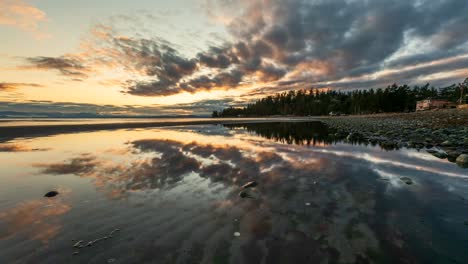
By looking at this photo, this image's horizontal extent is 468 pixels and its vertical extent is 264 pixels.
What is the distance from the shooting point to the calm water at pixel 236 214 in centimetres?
264

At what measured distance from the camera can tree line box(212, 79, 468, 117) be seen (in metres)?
82.9

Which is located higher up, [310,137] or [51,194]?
[310,137]

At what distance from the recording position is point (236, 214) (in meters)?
3.78

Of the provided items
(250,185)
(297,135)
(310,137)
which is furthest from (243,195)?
(297,135)

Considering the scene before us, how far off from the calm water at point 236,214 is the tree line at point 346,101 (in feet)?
268

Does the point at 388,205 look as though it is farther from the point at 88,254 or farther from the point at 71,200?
the point at 71,200

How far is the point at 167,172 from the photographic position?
683 cm

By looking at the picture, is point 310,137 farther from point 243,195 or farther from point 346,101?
point 346,101

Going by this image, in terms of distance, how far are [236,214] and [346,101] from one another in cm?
12762

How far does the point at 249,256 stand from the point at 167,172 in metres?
4.99

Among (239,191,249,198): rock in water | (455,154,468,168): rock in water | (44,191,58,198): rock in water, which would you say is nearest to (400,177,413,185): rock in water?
(455,154,468,168): rock in water

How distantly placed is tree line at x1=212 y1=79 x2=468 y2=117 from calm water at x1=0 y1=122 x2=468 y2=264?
81767 millimetres

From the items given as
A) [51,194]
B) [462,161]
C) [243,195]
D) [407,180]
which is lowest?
[51,194]

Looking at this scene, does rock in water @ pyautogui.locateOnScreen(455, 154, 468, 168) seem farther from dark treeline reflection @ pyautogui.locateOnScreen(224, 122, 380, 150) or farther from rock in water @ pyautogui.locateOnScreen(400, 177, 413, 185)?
dark treeline reflection @ pyautogui.locateOnScreen(224, 122, 380, 150)
